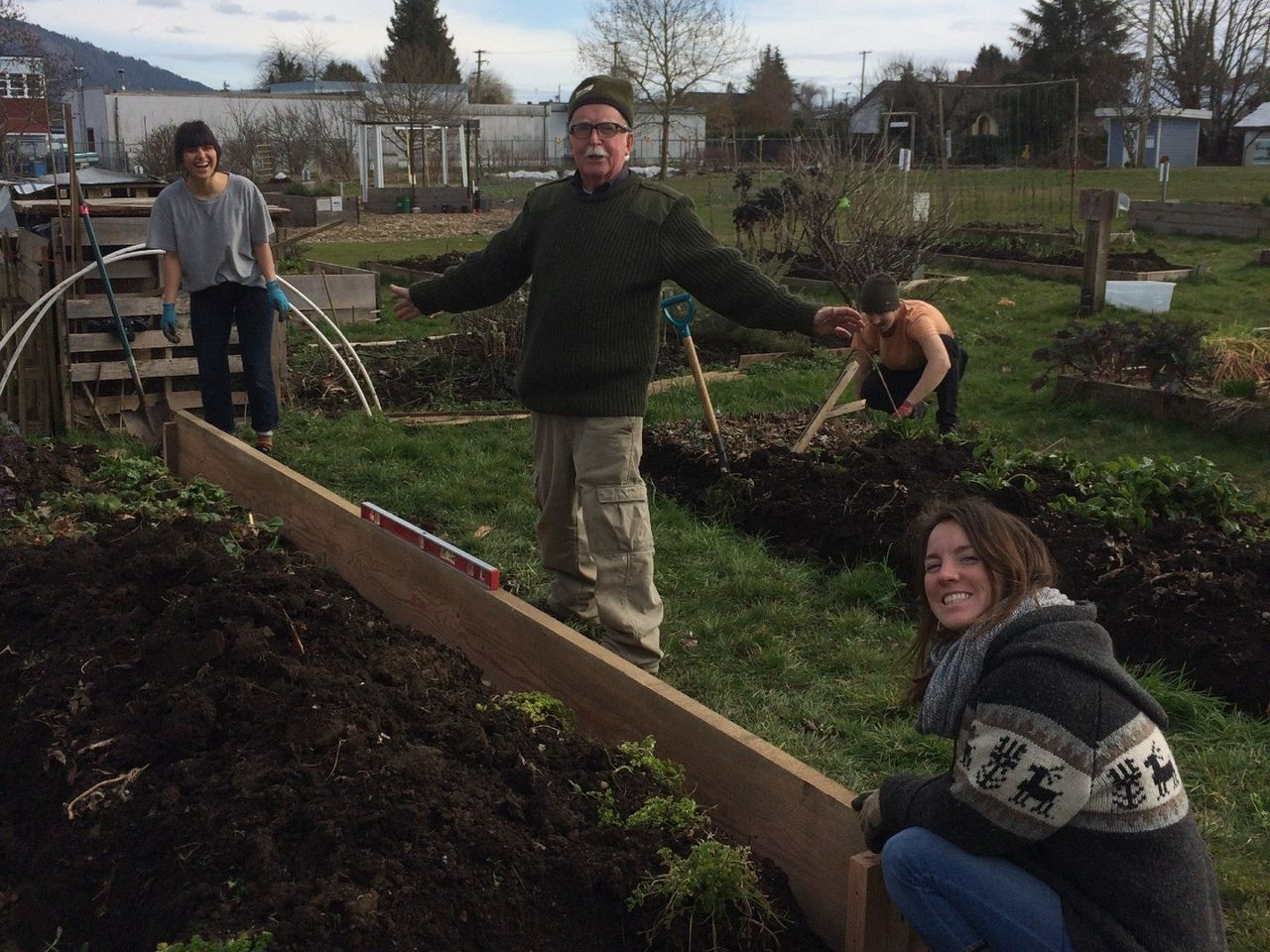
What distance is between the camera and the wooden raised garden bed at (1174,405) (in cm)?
Answer: 752

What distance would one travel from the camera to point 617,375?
4219mm

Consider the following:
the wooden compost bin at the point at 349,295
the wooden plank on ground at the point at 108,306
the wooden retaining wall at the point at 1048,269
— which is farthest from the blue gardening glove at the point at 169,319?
the wooden retaining wall at the point at 1048,269

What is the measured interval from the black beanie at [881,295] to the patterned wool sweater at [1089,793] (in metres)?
4.32

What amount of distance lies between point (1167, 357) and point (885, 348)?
8.04 feet

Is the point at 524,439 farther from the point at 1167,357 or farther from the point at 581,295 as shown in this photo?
the point at 1167,357

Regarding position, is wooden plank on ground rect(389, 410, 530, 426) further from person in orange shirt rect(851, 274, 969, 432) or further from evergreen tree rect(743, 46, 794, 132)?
evergreen tree rect(743, 46, 794, 132)

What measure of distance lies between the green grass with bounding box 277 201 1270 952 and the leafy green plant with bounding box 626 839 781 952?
3.53 ft

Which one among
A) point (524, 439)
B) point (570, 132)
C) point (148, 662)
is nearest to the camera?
point (148, 662)

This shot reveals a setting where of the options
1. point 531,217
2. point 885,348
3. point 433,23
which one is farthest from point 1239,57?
point 531,217

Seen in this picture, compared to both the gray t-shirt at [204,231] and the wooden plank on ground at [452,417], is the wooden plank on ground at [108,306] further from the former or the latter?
the wooden plank on ground at [452,417]

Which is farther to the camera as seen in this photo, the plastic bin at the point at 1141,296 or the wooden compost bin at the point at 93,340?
the plastic bin at the point at 1141,296

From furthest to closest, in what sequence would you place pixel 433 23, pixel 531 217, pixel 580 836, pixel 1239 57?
pixel 433 23 < pixel 1239 57 < pixel 531 217 < pixel 580 836

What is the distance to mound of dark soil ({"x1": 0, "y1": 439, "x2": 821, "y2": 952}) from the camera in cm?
257

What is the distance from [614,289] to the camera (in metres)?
4.14
